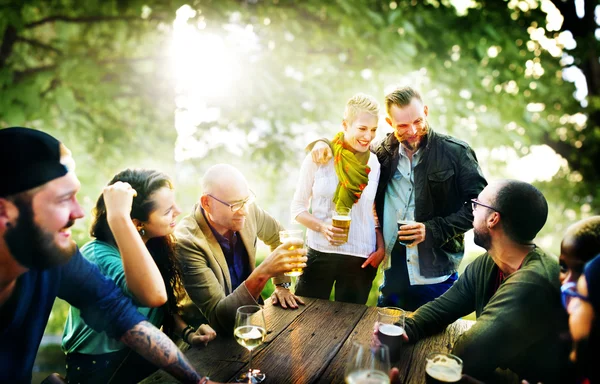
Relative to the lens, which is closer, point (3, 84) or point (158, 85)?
point (3, 84)

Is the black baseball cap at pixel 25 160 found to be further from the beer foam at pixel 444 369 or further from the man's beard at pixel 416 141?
the man's beard at pixel 416 141

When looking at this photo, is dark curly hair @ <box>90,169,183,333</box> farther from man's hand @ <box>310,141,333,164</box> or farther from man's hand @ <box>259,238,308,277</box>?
man's hand @ <box>310,141,333,164</box>

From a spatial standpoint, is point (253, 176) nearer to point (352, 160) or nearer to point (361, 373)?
point (352, 160)

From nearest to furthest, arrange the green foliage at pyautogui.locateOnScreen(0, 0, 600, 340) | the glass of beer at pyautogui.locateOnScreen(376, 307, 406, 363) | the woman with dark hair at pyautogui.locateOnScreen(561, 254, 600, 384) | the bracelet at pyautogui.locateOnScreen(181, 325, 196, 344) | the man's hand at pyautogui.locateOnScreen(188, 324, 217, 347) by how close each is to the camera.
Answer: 1. the woman with dark hair at pyautogui.locateOnScreen(561, 254, 600, 384)
2. the glass of beer at pyautogui.locateOnScreen(376, 307, 406, 363)
3. the man's hand at pyautogui.locateOnScreen(188, 324, 217, 347)
4. the bracelet at pyautogui.locateOnScreen(181, 325, 196, 344)
5. the green foliage at pyautogui.locateOnScreen(0, 0, 600, 340)

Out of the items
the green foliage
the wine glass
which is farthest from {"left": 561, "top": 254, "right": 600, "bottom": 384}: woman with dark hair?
the green foliage

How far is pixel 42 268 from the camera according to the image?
1668 mm

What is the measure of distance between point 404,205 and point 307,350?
56.1 inches

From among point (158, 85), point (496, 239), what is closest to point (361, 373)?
point (496, 239)

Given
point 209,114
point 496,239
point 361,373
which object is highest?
point 209,114

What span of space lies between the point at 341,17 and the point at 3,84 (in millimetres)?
3033

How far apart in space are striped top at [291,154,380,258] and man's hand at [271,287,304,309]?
49cm

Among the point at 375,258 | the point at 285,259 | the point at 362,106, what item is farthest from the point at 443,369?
the point at 362,106

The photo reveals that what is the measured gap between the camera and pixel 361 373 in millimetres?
1454

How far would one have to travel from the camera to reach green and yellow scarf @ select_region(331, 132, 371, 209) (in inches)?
117
